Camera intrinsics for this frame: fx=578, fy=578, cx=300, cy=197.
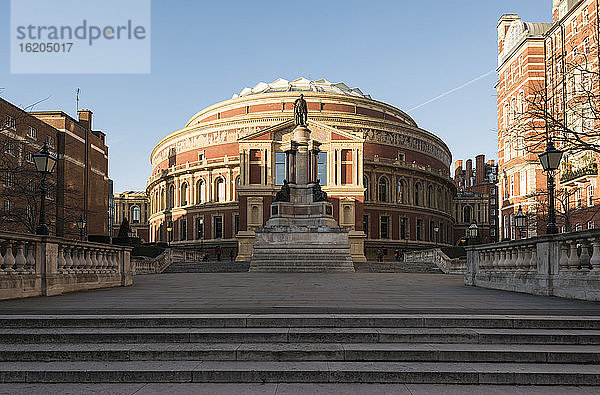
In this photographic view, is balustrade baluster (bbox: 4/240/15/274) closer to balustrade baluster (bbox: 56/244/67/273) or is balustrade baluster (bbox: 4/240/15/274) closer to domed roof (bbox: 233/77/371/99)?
balustrade baluster (bbox: 56/244/67/273)

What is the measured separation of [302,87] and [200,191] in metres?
23.3

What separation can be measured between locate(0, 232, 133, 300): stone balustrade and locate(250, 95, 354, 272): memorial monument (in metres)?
21.1

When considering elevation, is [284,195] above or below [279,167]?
below

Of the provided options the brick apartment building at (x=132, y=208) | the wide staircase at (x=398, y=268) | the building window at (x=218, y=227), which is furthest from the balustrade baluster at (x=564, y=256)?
the brick apartment building at (x=132, y=208)

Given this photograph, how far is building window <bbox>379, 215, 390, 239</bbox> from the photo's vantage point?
270 ft

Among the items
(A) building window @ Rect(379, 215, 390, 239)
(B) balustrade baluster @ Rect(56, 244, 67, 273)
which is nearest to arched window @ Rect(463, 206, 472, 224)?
(A) building window @ Rect(379, 215, 390, 239)

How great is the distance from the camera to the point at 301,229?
141 feet

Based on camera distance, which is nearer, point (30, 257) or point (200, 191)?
point (30, 257)

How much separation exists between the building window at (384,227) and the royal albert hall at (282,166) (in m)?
0.06

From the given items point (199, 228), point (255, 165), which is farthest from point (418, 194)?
point (199, 228)

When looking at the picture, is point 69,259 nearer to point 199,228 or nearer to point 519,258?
point 519,258

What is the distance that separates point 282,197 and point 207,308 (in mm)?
33137

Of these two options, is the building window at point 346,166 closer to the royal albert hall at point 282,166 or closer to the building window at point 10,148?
the royal albert hall at point 282,166

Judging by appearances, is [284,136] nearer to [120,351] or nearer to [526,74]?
[526,74]
